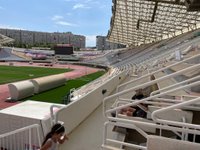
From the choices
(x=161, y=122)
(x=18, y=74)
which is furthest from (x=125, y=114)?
(x=18, y=74)

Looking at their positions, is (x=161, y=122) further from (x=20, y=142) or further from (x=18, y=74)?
(x=18, y=74)

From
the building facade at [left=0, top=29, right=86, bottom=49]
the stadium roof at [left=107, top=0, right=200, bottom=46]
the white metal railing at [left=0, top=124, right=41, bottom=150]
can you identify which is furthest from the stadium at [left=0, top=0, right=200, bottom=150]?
the building facade at [left=0, top=29, right=86, bottom=49]

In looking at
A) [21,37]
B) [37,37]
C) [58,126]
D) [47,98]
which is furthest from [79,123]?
[37,37]

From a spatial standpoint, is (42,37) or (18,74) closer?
(18,74)

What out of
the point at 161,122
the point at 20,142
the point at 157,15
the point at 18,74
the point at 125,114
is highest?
the point at 157,15

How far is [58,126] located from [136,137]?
1657 millimetres

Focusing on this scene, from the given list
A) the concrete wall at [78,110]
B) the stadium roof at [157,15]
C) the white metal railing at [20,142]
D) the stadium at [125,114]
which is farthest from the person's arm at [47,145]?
the stadium roof at [157,15]

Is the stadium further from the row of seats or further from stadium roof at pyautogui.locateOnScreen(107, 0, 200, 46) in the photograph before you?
stadium roof at pyautogui.locateOnScreen(107, 0, 200, 46)

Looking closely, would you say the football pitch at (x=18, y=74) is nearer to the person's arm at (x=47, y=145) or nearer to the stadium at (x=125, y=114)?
the stadium at (x=125, y=114)

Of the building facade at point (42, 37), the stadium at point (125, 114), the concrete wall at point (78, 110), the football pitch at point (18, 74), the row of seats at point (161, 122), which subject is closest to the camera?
the row of seats at point (161, 122)

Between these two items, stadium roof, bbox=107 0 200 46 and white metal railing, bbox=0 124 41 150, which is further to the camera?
stadium roof, bbox=107 0 200 46

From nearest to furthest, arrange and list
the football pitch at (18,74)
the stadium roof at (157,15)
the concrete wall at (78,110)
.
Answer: the concrete wall at (78,110)
the football pitch at (18,74)
the stadium roof at (157,15)

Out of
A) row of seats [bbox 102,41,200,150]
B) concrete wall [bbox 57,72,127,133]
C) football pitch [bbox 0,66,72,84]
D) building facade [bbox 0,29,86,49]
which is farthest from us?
building facade [bbox 0,29,86,49]

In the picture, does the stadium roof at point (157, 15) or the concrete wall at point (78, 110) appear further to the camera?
the stadium roof at point (157, 15)
